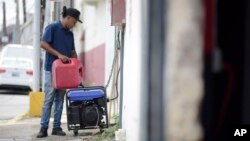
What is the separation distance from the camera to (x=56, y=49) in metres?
6.97

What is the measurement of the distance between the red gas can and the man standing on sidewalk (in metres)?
0.11

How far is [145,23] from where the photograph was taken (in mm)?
2785

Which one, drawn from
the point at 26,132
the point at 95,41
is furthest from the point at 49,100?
the point at 95,41

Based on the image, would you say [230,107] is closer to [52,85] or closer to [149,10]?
[149,10]

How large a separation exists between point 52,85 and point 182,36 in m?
4.45

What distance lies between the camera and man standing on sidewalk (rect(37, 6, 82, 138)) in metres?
6.94

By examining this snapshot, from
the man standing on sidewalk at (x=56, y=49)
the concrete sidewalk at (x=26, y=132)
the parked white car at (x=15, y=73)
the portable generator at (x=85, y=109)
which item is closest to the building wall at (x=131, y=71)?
the portable generator at (x=85, y=109)

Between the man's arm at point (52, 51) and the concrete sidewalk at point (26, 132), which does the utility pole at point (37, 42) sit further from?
the man's arm at point (52, 51)

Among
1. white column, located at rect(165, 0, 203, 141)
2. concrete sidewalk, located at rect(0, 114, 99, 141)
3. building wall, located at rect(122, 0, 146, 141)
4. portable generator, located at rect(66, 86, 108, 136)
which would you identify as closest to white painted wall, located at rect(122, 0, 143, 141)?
building wall, located at rect(122, 0, 146, 141)

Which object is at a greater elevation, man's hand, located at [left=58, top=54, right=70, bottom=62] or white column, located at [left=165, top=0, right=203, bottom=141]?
man's hand, located at [left=58, top=54, right=70, bottom=62]

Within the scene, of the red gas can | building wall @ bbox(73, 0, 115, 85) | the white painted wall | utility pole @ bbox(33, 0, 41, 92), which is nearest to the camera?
the white painted wall

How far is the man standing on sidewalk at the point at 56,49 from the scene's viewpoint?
694 centimetres

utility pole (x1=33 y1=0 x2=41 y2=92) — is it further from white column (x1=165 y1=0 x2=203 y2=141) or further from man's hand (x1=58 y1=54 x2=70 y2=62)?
white column (x1=165 y1=0 x2=203 y2=141)

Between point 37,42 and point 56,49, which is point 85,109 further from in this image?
point 37,42
